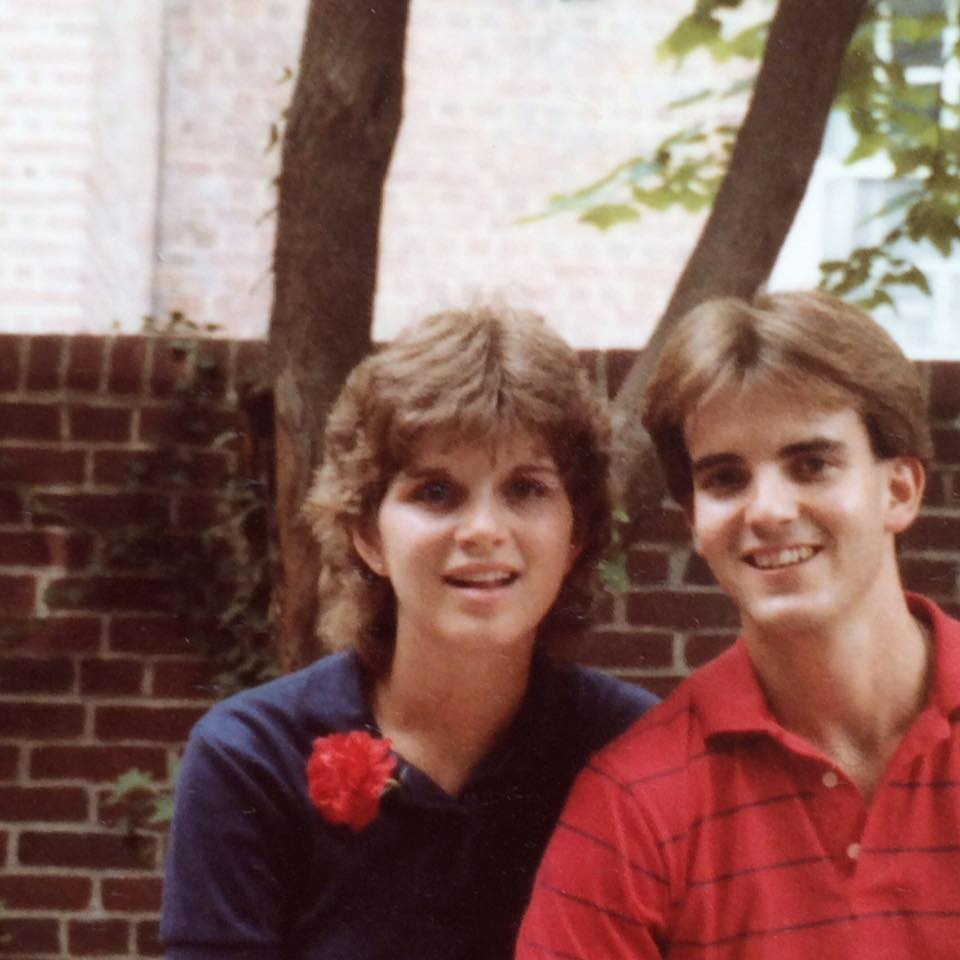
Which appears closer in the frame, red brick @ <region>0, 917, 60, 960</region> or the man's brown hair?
the man's brown hair

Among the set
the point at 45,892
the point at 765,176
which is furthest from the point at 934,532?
the point at 45,892

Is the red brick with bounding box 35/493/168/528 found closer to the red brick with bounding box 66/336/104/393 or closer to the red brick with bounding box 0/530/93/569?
the red brick with bounding box 0/530/93/569

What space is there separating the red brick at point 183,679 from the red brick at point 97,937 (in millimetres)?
519

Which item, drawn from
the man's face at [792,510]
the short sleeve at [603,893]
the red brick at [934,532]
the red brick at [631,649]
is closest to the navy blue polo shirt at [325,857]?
the short sleeve at [603,893]

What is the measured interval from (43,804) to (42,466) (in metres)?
0.75

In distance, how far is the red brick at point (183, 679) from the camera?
3.00 m

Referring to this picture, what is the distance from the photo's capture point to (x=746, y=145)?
2.30 m

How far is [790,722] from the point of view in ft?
5.77

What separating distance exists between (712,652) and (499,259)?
286 centimetres

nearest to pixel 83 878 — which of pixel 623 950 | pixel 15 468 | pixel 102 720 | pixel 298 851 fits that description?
pixel 102 720

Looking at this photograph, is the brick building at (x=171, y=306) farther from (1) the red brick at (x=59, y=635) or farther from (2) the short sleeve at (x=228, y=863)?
(2) the short sleeve at (x=228, y=863)

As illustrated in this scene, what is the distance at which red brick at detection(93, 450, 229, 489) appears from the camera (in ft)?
9.84

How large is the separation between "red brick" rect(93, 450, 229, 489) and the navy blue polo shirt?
1.16 meters

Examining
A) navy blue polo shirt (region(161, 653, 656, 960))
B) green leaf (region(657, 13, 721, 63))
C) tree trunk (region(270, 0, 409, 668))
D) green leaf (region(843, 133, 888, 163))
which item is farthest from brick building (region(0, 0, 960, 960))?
navy blue polo shirt (region(161, 653, 656, 960))
